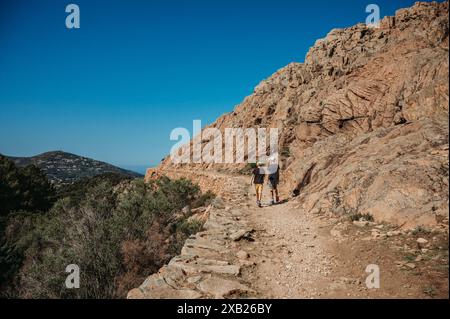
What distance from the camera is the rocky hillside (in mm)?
7723

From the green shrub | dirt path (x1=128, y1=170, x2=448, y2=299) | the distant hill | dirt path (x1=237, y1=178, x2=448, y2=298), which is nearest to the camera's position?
dirt path (x1=237, y1=178, x2=448, y2=298)

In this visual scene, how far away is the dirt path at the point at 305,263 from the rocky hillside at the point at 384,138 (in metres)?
0.95

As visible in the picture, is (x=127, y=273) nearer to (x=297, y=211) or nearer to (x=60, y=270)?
(x=60, y=270)

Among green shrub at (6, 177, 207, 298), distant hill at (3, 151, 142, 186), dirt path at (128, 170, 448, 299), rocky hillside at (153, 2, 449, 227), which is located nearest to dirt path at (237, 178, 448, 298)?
dirt path at (128, 170, 448, 299)

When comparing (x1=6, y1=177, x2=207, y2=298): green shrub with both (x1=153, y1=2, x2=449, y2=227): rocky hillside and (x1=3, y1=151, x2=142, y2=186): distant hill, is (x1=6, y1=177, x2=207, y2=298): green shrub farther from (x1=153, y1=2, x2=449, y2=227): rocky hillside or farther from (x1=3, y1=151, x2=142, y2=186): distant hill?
(x1=3, y1=151, x2=142, y2=186): distant hill

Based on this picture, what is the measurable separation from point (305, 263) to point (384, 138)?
27.3ft

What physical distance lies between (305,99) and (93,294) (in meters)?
24.5

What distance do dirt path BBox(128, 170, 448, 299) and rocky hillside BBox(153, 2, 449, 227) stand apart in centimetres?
95

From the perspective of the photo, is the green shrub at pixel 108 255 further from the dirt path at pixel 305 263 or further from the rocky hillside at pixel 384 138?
the rocky hillside at pixel 384 138

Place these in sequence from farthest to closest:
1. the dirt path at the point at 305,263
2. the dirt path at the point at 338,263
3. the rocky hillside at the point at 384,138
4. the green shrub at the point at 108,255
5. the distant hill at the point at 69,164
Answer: the distant hill at the point at 69,164
the green shrub at the point at 108,255
the rocky hillside at the point at 384,138
the dirt path at the point at 305,263
the dirt path at the point at 338,263

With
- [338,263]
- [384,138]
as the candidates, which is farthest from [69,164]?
[338,263]

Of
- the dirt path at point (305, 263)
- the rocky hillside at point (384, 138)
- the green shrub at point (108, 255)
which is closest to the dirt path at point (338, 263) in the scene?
the dirt path at point (305, 263)

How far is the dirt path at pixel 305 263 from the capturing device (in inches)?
204

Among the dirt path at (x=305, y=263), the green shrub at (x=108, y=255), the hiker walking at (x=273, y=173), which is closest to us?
the dirt path at (x=305, y=263)
